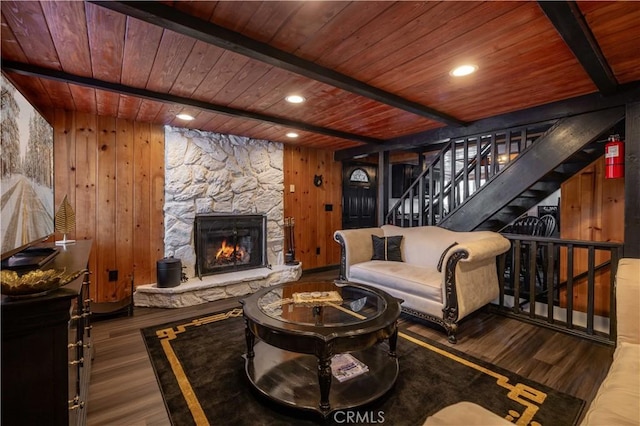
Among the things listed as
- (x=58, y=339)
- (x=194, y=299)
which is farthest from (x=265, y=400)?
(x=194, y=299)

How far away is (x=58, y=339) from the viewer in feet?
3.28

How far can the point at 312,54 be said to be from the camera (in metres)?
1.91

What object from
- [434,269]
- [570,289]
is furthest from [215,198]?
[570,289]

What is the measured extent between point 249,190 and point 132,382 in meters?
2.83

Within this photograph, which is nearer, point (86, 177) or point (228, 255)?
point (86, 177)

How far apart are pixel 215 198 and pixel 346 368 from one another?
292cm

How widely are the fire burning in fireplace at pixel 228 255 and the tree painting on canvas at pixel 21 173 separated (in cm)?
207

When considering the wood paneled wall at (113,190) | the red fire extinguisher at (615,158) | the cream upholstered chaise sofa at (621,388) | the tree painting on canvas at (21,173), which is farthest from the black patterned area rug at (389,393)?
the red fire extinguisher at (615,158)

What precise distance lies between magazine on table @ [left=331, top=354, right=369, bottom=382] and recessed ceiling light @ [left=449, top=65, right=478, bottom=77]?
2235 mm

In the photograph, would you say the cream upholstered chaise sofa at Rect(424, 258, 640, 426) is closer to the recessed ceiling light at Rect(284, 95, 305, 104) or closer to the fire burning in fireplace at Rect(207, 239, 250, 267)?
the recessed ceiling light at Rect(284, 95, 305, 104)

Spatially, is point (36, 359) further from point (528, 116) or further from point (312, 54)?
point (528, 116)

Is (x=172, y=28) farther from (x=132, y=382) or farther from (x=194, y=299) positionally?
(x=194, y=299)

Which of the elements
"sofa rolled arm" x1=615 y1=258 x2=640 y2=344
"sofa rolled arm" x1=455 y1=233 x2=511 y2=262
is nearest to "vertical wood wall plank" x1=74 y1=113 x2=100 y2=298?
"sofa rolled arm" x1=455 y1=233 x2=511 y2=262

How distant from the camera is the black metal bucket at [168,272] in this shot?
3.45m
